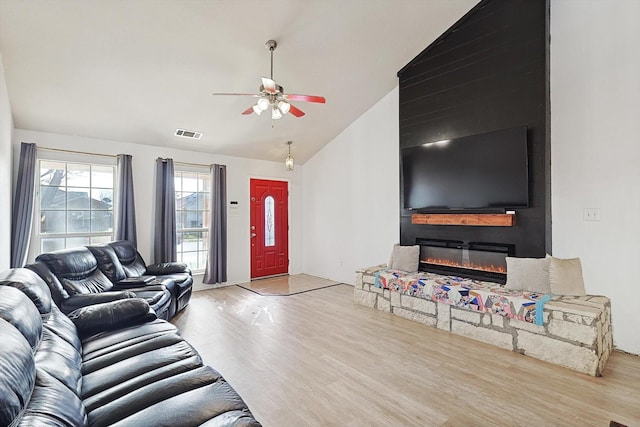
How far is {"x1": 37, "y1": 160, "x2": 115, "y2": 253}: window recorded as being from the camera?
14.0 feet

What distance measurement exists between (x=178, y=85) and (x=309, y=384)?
369 cm

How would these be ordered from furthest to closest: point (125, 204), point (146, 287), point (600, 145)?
point (125, 204)
point (146, 287)
point (600, 145)

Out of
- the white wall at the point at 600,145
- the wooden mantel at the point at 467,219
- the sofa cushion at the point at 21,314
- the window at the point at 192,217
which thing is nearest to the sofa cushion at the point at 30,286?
the sofa cushion at the point at 21,314

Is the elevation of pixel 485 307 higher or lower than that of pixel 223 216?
lower

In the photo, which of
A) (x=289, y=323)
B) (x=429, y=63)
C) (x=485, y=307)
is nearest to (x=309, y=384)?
(x=289, y=323)

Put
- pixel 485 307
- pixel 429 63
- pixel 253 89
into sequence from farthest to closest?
pixel 429 63 < pixel 253 89 < pixel 485 307

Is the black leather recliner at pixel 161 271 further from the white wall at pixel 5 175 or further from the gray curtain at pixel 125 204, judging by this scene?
the white wall at pixel 5 175

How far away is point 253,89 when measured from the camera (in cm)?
416

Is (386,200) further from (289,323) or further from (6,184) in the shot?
(6,184)

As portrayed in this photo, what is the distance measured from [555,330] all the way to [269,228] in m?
5.12

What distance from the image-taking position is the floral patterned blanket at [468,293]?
9.72 feet

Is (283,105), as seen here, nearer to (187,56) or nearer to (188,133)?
(187,56)

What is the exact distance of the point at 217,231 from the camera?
5625mm

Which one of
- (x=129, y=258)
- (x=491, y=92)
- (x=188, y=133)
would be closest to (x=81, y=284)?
(x=129, y=258)
